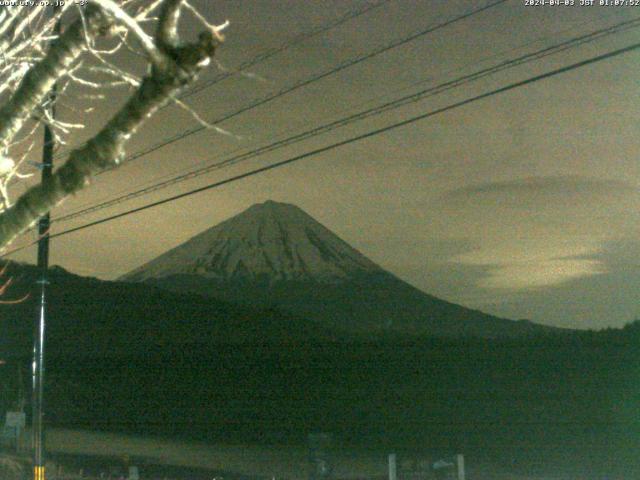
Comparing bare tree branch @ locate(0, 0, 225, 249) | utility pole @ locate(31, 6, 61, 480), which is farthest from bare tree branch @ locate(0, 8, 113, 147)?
utility pole @ locate(31, 6, 61, 480)

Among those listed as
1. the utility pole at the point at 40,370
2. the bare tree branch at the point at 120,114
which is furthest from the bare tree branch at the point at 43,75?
the utility pole at the point at 40,370

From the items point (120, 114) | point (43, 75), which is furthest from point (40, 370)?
point (120, 114)

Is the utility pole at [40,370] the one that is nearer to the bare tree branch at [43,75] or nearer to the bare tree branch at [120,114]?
the bare tree branch at [43,75]

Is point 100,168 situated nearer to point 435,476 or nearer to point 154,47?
point 154,47

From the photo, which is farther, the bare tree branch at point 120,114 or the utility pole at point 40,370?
the utility pole at point 40,370

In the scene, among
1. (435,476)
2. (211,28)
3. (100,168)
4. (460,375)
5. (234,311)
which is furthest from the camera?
(234,311)

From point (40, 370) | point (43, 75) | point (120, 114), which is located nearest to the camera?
point (120, 114)

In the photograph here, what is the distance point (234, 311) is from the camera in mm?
81312

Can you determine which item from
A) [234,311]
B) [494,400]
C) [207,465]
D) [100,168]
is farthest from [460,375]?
[100,168]

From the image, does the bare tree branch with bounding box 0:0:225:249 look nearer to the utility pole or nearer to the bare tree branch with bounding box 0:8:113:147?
the bare tree branch with bounding box 0:8:113:147

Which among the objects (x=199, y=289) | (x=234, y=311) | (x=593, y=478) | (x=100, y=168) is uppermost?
(x=199, y=289)

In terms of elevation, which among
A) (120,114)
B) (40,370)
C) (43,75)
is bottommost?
(40,370)

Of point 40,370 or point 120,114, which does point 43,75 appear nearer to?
point 120,114

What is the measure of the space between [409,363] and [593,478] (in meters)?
28.8
